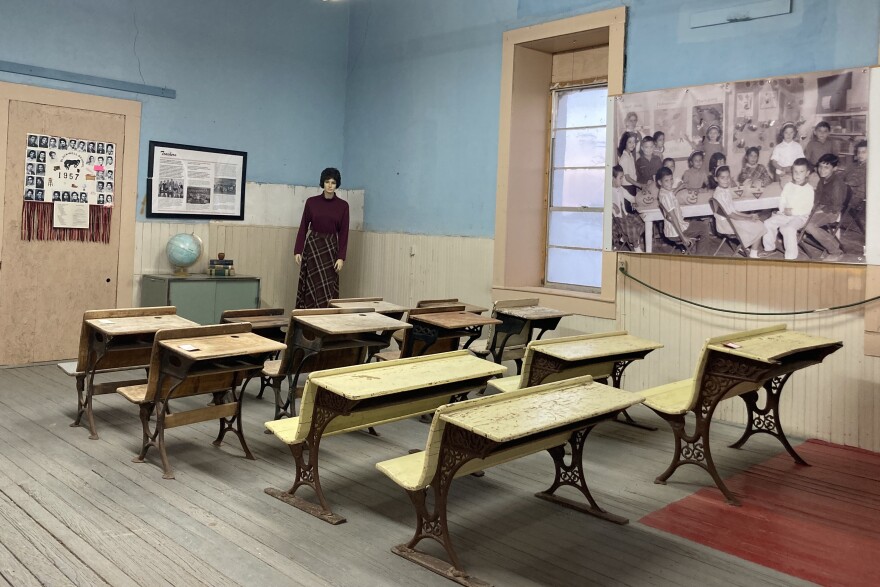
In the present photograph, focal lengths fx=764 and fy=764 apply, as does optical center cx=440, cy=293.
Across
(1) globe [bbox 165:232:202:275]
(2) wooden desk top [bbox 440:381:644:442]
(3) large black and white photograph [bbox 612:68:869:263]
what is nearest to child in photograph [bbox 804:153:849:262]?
(3) large black and white photograph [bbox 612:68:869:263]

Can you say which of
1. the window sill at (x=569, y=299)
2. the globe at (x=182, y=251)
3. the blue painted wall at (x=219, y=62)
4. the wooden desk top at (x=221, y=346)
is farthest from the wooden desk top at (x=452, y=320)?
the blue painted wall at (x=219, y=62)

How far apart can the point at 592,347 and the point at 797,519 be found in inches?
59.3

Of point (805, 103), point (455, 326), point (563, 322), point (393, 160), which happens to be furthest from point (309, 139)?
point (805, 103)

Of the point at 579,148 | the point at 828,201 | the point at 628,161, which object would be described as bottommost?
the point at 828,201

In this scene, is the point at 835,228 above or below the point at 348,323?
above

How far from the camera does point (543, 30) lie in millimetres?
7094

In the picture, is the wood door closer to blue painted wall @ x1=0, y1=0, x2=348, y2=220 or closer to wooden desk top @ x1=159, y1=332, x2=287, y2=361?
blue painted wall @ x1=0, y1=0, x2=348, y2=220

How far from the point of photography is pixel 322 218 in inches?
312

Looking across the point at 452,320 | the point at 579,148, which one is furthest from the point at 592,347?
the point at 579,148

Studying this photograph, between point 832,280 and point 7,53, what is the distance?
22.6 ft

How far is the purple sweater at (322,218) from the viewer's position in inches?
311

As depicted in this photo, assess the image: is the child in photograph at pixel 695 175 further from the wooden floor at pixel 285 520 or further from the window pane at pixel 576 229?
the wooden floor at pixel 285 520

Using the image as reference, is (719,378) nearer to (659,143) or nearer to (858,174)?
(858,174)

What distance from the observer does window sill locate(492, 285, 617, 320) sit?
21.9 ft
